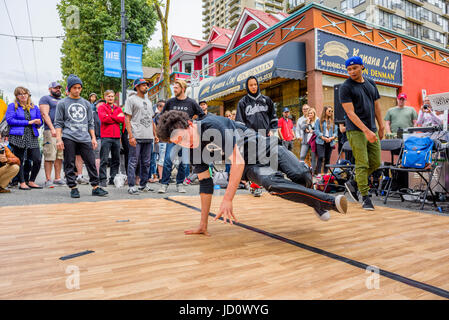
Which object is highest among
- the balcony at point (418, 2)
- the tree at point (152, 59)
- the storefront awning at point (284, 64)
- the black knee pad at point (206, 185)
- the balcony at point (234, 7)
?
the balcony at point (234, 7)

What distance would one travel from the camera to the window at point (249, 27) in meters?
16.4

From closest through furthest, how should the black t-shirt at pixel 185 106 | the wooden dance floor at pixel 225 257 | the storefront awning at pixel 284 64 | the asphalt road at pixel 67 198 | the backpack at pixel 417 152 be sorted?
the wooden dance floor at pixel 225 257 < the backpack at pixel 417 152 < the asphalt road at pixel 67 198 < the black t-shirt at pixel 185 106 < the storefront awning at pixel 284 64

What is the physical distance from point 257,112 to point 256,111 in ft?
0.08

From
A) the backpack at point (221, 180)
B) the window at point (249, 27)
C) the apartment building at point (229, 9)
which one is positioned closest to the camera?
the backpack at point (221, 180)

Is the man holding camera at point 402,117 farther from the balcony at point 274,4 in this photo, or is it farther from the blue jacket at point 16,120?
the balcony at point 274,4

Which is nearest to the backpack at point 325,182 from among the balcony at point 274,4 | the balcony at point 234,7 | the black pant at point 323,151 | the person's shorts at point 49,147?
the black pant at point 323,151

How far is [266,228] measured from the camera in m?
2.92

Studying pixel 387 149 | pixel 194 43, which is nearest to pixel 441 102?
pixel 387 149

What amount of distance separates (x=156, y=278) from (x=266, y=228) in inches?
58.6

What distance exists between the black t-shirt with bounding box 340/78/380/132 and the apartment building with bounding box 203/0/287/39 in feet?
221

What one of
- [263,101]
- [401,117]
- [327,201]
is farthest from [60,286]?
[401,117]

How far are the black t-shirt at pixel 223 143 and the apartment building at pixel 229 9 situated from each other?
69.3m

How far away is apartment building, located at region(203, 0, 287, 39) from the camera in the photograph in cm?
7888
